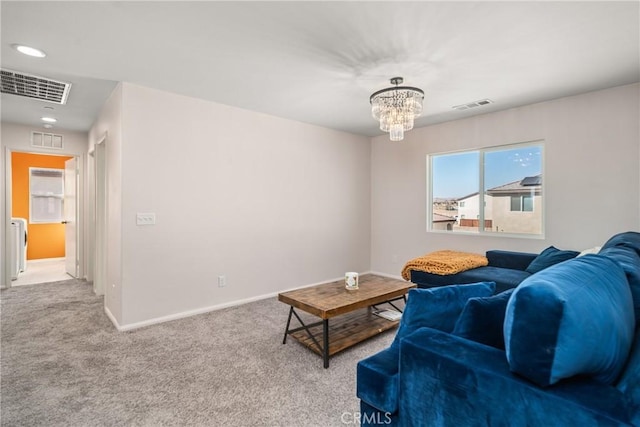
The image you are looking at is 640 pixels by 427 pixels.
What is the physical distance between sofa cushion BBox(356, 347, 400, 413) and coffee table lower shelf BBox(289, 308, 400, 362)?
1131mm

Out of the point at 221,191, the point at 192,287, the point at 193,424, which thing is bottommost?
the point at 193,424

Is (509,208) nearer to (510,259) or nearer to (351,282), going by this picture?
(510,259)

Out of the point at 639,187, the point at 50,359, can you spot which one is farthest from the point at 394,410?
the point at 639,187

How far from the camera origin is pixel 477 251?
14.2 ft

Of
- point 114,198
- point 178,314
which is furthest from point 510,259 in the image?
point 114,198

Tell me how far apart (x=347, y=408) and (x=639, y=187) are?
11.8ft

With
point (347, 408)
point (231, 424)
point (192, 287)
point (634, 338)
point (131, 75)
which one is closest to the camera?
point (634, 338)

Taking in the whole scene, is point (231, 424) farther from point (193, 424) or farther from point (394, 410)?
point (394, 410)

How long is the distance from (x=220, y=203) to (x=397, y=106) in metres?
2.31

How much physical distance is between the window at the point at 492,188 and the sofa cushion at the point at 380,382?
3.44 meters

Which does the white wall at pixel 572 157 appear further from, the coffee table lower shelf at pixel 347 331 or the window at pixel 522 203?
the coffee table lower shelf at pixel 347 331

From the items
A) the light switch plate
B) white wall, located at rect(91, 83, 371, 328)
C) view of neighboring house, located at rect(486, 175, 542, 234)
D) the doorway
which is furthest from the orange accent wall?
view of neighboring house, located at rect(486, 175, 542, 234)

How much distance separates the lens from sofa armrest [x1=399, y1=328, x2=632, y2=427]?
32.1 inches

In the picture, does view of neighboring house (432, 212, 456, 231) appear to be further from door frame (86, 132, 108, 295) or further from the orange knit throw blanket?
door frame (86, 132, 108, 295)
